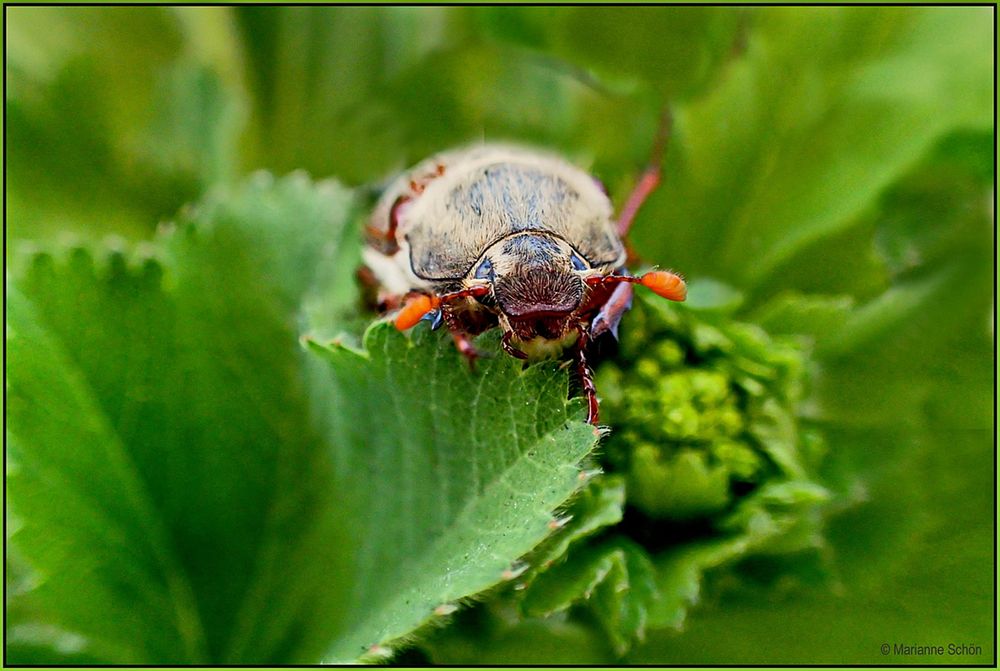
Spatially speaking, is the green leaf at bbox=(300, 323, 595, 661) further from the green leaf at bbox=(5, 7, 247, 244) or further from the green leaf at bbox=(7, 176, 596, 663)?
the green leaf at bbox=(5, 7, 247, 244)

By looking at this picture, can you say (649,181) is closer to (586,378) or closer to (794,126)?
(794,126)

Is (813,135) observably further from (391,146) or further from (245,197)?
(245,197)

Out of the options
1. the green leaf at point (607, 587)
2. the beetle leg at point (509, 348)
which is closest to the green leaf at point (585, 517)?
the green leaf at point (607, 587)

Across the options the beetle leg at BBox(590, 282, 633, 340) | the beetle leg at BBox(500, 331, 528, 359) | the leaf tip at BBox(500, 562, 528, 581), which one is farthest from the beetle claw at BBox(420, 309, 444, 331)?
the leaf tip at BBox(500, 562, 528, 581)

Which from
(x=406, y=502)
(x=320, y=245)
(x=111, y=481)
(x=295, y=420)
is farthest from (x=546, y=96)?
(x=111, y=481)

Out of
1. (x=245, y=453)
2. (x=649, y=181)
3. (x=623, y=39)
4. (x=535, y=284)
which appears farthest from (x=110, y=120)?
(x=535, y=284)

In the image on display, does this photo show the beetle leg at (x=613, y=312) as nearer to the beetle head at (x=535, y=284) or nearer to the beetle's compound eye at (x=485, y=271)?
the beetle head at (x=535, y=284)
